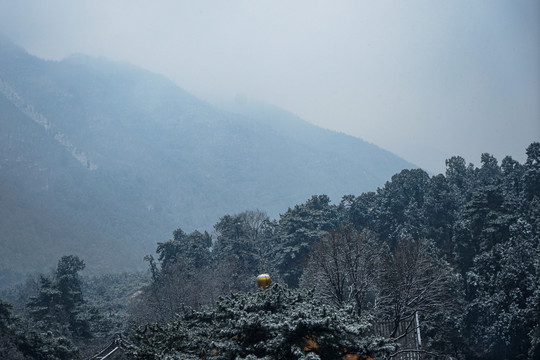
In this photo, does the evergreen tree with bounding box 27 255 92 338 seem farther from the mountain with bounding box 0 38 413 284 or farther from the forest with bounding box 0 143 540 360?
the mountain with bounding box 0 38 413 284

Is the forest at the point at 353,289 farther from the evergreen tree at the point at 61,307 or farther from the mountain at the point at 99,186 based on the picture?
the mountain at the point at 99,186

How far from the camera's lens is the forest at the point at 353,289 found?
409 inches

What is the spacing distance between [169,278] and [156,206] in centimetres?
12815

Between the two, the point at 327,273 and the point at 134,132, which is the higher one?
the point at 134,132

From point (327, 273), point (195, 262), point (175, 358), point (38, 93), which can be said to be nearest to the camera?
point (175, 358)

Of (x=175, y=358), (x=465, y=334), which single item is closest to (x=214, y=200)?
(x=465, y=334)

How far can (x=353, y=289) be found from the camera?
23703mm

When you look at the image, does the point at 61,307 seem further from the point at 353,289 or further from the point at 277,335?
the point at 277,335

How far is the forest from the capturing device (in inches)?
409

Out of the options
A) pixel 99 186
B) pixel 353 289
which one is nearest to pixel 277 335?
pixel 353 289

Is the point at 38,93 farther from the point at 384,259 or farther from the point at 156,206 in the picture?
the point at 384,259

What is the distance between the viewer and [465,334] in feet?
98.6

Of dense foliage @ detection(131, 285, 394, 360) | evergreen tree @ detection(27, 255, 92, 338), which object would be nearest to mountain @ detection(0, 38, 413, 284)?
evergreen tree @ detection(27, 255, 92, 338)

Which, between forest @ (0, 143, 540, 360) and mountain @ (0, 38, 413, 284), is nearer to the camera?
forest @ (0, 143, 540, 360)
